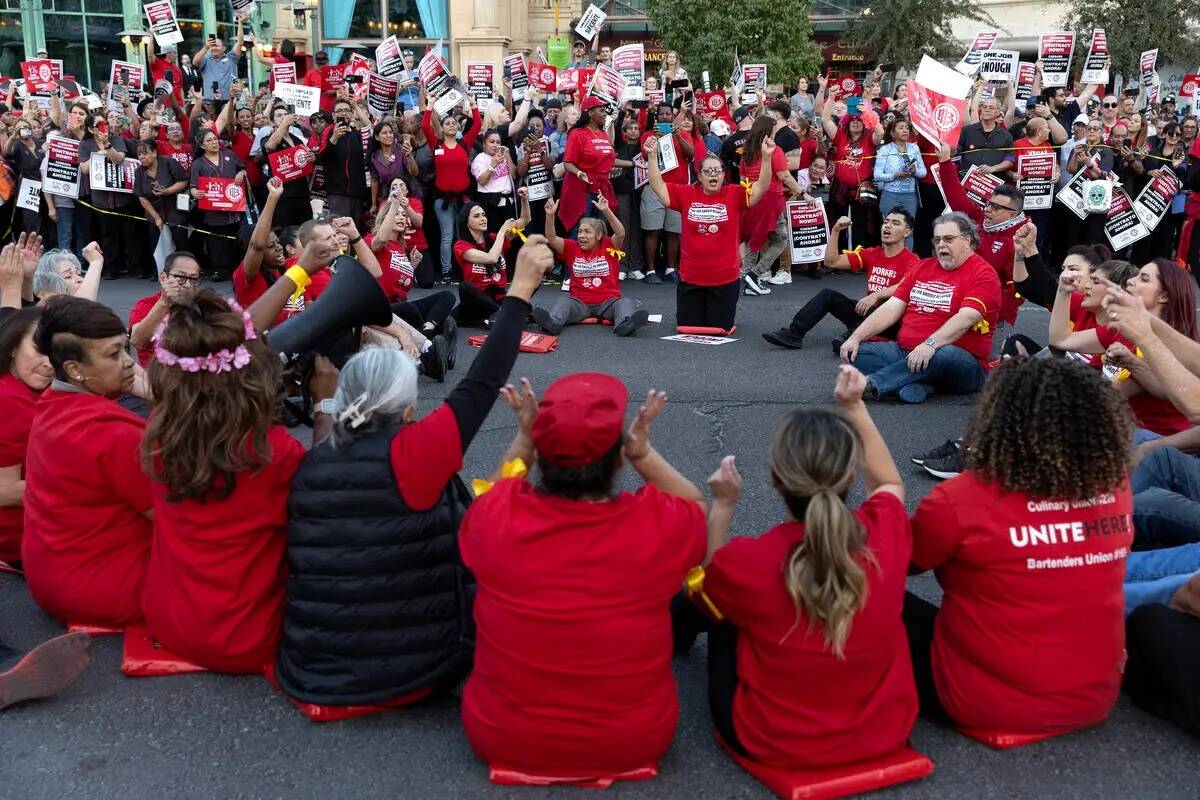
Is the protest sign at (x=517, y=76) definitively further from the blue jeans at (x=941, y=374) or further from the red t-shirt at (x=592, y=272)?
the blue jeans at (x=941, y=374)

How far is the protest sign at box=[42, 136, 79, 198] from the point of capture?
12117 mm

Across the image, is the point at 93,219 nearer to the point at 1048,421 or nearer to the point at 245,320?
the point at 245,320

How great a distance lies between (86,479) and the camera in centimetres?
369

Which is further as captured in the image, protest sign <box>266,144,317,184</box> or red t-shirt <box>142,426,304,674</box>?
protest sign <box>266,144,317,184</box>

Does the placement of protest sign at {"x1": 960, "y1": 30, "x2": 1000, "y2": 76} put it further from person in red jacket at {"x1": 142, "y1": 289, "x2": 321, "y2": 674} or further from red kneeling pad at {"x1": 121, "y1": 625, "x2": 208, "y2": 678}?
red kneeling pad at {"x1": 121, "y1": 625, "x2": 208, "y2": 678}

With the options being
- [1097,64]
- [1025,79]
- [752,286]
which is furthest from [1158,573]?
[1025,79]

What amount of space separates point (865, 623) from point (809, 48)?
27470 mm

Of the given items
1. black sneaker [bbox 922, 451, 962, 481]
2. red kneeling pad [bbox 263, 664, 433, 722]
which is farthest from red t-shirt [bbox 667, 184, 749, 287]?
red kneeling pad [bbox 263, 664, 433, 722]

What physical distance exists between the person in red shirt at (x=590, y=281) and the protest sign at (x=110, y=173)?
5.62 m

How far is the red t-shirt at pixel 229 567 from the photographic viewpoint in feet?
11.1

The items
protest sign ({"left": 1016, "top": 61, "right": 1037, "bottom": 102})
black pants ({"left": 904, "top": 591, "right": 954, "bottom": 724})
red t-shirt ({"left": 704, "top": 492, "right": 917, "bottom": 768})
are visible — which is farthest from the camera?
protest sign ({"left": 1016, "top": 61, "right": 1037, "bottom": 102})

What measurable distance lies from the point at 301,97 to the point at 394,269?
5.80m

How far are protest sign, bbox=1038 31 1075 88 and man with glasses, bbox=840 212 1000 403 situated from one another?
7416 millimetres

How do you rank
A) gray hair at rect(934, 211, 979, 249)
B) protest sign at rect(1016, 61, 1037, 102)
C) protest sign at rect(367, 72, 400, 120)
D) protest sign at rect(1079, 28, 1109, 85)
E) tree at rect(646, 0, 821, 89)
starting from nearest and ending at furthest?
gray hair at rect(934, 211, 979, 249) < protest sign at rect(367, 72, 400, 120) < protest sign at rect(1079, 28, 1109, 85) < protest sign at rect(1016, 61, 1037, 102) < tree at rect(646, 0, 821, 89)
